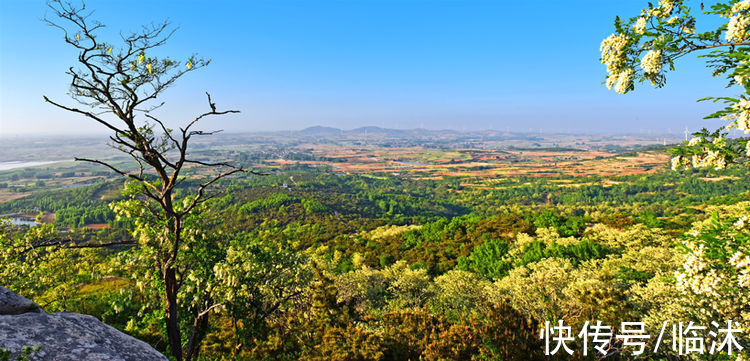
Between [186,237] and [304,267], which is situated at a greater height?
[186,237]

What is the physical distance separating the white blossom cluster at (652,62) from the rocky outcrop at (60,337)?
26.3 feet

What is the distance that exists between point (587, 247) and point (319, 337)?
26.6 meters

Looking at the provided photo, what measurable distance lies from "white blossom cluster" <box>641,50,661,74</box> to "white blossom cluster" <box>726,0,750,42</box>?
696 mm

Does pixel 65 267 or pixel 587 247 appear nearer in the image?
pixel 65 267

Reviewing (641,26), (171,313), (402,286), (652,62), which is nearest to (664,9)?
(641,26)

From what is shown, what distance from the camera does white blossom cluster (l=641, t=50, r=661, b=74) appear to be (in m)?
4.27

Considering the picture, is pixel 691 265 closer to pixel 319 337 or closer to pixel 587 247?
pixel 319 337

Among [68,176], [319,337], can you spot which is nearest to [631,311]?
[319,337]

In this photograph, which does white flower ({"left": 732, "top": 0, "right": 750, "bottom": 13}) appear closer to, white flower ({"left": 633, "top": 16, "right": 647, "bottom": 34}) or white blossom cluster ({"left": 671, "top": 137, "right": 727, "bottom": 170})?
white flower ({"left": 633, "top": 16, "right": 647, "bottom": 34})

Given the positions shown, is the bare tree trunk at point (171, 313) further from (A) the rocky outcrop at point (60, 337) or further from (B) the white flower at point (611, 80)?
(B) the white flower at point (611, 80)

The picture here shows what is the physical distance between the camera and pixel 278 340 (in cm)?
1059

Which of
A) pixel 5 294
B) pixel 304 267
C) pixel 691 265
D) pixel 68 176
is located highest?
pixel 691 265

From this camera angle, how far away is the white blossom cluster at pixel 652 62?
427 centimetres

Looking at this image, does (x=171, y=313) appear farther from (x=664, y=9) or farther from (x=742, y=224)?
(x=664, y=9)
